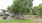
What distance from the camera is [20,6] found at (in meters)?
12.2

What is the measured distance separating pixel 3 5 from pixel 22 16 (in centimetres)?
263

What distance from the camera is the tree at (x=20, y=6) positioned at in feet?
40.1

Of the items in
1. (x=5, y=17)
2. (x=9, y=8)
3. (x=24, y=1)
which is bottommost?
(x=5, y=17)

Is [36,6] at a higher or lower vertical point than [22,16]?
higher

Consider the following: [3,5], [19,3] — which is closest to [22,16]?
[19,3]

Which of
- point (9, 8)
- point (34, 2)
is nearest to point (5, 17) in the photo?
point (9, 8)

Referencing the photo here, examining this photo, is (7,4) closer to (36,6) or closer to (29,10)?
(29,10)

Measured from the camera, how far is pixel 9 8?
1254 cm

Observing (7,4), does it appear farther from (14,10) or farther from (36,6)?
(36,6)

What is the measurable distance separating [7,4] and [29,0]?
2669 millimetres

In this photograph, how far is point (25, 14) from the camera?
41.2 feet

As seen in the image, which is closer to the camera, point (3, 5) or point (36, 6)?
point (3, 5)

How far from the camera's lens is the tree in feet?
40.1

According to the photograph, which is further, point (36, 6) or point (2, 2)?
point (36, 6)
